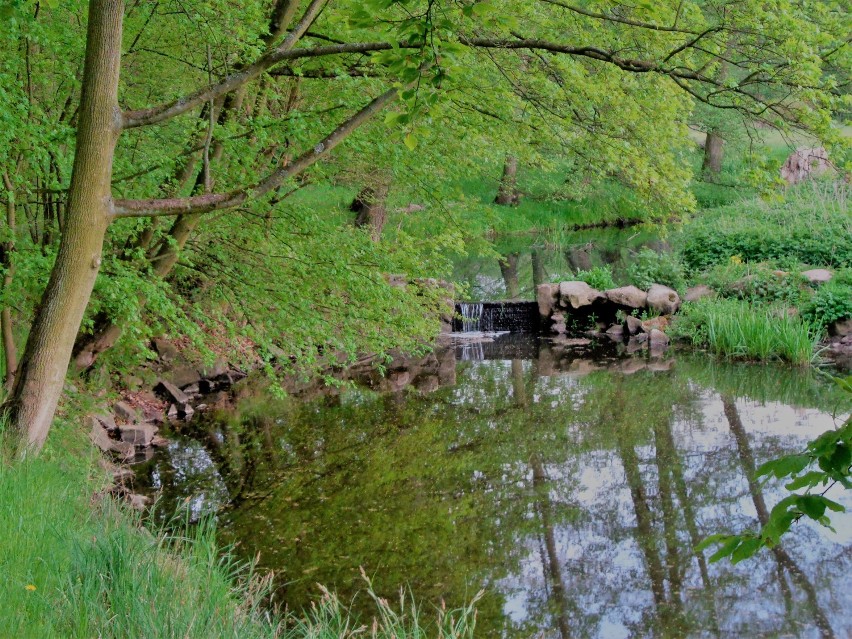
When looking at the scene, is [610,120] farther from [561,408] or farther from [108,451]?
[108,451]

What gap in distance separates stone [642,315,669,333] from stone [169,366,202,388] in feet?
28.5

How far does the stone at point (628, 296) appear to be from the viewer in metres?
17.5

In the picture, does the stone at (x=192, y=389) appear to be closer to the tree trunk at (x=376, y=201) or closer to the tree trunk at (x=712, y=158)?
the tree trunk at (x=376, y=201)

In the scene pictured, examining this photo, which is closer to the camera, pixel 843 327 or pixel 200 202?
pixel 200 202

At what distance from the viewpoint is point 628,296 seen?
57.7ft

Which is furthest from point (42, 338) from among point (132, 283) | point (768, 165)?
point (768, 165)

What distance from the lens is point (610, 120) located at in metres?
7.12

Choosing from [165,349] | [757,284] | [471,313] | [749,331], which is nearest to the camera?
[165,349]

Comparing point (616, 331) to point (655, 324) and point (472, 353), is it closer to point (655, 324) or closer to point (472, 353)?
point (655, 324)

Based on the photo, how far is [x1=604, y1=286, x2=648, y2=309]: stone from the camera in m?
17.5

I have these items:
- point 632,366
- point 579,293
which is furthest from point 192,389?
point 579,293

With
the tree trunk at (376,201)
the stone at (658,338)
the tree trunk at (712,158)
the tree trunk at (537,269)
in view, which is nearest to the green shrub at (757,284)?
the stone at (658,338)

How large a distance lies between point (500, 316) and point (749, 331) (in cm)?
570

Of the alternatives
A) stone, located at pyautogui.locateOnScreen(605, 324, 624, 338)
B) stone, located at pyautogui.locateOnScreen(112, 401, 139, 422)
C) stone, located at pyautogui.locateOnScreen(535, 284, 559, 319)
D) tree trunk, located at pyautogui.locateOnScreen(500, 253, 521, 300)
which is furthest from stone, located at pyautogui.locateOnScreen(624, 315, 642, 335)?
stone, located at pyautogui.locateOnScreen(112, 401, 139, 422)
